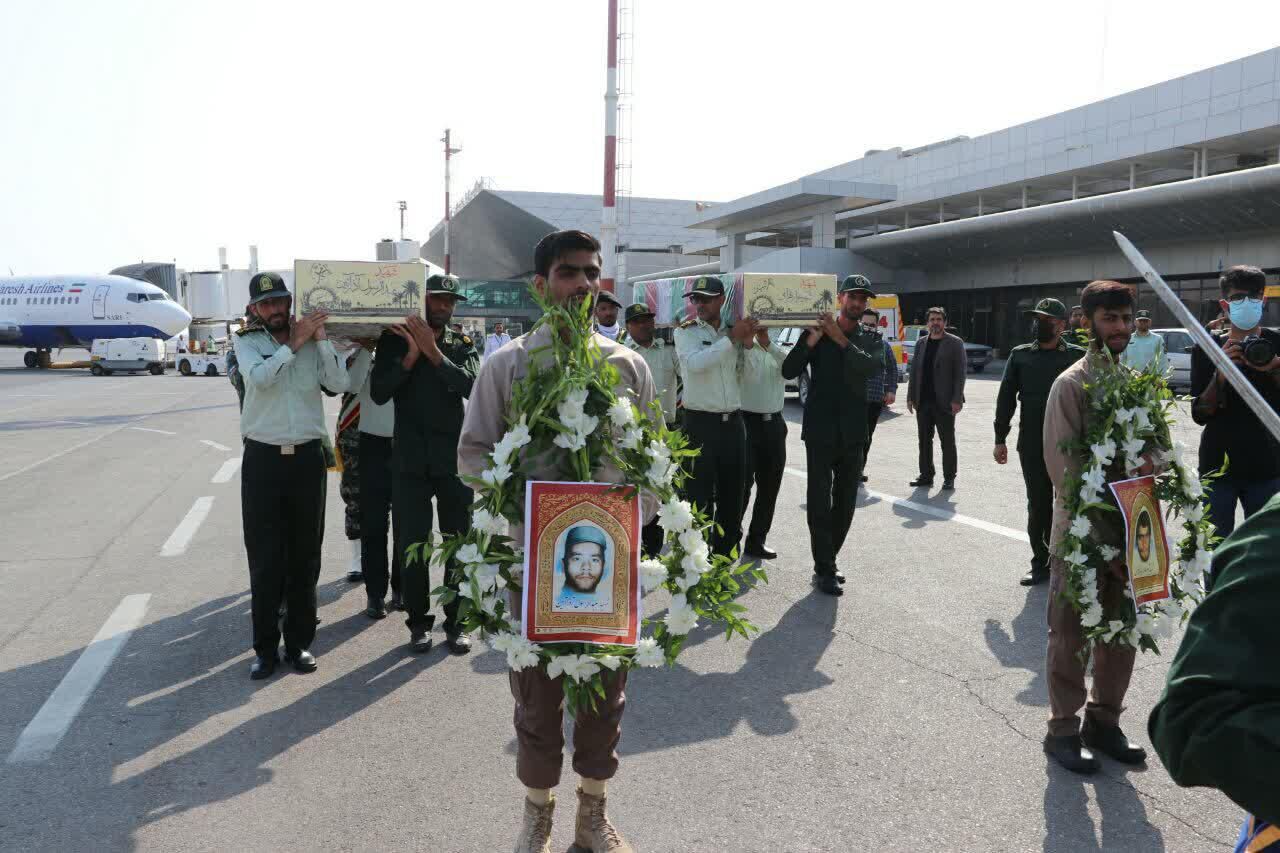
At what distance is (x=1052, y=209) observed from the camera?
3494cm

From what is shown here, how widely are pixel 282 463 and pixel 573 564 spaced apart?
2704 mm

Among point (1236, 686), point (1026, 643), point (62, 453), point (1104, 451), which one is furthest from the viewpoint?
point (62, 453)

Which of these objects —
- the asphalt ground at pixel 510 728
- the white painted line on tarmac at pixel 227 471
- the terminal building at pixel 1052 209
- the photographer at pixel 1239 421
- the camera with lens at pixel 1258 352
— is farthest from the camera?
the terminal building at pixel 1052 209

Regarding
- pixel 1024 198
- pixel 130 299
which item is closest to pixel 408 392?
pixel 1024 198

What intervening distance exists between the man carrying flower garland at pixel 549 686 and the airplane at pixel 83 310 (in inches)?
1853

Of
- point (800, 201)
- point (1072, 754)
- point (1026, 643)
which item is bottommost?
point (1026, 643)

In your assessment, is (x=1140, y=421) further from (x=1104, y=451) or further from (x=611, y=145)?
(x=611, y=145)

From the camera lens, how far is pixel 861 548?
26.6 ft

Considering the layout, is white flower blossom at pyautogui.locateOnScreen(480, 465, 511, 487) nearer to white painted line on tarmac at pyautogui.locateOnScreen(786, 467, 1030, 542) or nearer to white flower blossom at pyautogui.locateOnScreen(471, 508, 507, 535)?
white flower blossom at pyautogui.locateOnScreen(471, 508, 507, 535)

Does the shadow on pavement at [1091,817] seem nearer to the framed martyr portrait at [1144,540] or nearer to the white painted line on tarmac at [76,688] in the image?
the framed martyr portrait at [1144,540]

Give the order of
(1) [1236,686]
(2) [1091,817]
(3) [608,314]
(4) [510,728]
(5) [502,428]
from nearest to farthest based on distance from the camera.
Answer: (1) [1236,686], (5) [502,428], (2) [1091,817], (4) [510,728], (3) [608,314]

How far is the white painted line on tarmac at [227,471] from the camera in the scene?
12.1m

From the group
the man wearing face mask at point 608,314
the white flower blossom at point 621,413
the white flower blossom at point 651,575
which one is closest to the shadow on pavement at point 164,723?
the white flower blossom at point 651,575

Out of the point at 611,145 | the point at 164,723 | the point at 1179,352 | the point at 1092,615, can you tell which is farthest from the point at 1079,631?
the point at 1179,352
